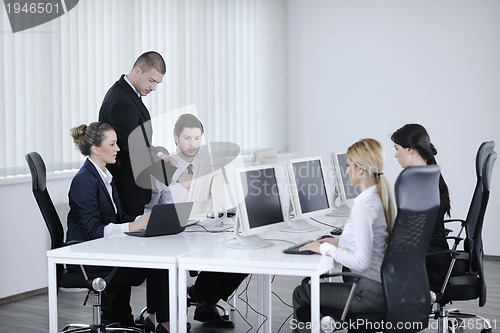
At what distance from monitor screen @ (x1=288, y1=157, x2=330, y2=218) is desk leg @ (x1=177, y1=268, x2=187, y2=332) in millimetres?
1061

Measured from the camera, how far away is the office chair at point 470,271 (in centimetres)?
471

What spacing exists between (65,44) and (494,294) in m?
3.91

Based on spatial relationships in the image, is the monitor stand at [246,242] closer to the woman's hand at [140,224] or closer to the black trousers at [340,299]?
the black trousers at [340,299]

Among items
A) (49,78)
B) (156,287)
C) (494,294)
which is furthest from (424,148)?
(49,78)

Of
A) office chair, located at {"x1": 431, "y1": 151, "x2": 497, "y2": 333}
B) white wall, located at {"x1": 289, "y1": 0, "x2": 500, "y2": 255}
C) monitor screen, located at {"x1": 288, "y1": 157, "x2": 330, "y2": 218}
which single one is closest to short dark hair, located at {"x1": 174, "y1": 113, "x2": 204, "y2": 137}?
monitor screen, located at {"x1": 288, "y1": 157, "x2": 330, "y2": 218}

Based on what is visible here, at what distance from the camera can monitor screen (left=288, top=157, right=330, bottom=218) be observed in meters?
4.87

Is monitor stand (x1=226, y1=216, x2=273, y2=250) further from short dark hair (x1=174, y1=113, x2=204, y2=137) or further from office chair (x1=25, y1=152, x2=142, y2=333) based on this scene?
short dark hair (x1=174, y1=113, x2=204, y2=137)

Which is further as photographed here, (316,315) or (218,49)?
(218,49)

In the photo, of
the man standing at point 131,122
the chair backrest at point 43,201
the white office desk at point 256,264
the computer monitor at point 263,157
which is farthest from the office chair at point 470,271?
the chair backrest at point 43,201

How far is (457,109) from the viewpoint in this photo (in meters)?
8.01

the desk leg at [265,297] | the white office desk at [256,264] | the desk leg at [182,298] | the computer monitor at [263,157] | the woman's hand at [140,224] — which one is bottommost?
the desk leg at [265,297]

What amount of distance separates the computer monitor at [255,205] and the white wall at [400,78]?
399 cm

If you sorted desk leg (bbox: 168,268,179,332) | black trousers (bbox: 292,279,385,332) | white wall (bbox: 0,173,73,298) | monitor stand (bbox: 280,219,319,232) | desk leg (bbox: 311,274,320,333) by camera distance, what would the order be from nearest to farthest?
1. desk leg (bbox: 311,274,320,333)
2. black trousers (bbox: 292,279,385,332)
3. desk leg (bbox: 168,268,179,332)
4. monitor stand (bbox: 280,219,319,232)
5. white wall (bbox: 0,173,73,298)

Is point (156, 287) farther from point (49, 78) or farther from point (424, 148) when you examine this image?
point (49, 78)
